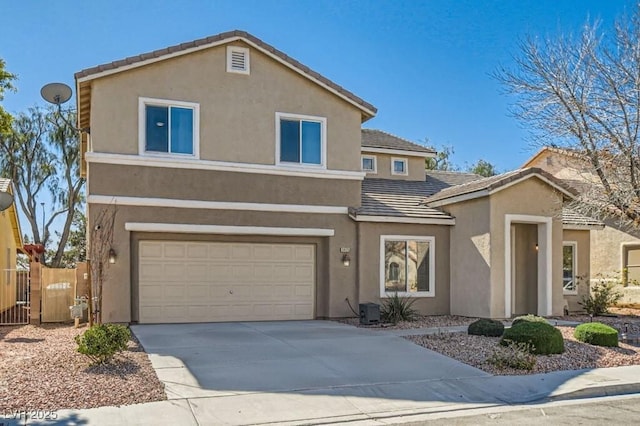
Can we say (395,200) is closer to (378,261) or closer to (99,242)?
(378,261)

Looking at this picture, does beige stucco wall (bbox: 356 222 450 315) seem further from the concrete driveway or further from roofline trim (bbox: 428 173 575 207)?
the concrete driveway

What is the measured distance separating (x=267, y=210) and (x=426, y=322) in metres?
5.37

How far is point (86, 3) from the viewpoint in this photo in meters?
15.1

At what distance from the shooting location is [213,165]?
15.2 meters

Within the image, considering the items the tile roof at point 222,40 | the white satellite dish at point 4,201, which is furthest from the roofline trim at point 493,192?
the white satellite dish at point 4,201

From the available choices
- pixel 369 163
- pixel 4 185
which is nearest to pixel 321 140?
pixel 369 163

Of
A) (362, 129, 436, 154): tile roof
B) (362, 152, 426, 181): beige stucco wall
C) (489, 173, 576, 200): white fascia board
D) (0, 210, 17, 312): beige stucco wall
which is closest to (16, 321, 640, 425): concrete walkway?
(489, 173, 576, 200): white fascia board

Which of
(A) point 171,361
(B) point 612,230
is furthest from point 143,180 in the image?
(B) point 612,230

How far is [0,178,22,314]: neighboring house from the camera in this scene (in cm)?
1855

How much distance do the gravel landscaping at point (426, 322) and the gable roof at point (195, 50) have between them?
6.35 metres

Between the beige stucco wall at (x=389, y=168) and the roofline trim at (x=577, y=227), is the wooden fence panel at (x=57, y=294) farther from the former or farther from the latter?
the roofline trim at (x=577, y=227)

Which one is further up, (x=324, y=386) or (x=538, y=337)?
(x=538, y=337)

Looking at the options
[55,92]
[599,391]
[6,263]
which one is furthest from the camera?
[6,263]

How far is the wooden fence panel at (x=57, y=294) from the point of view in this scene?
1523 cm
